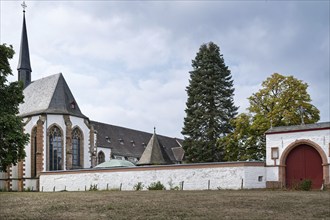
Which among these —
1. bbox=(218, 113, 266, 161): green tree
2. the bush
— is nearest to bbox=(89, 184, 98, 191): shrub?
the bush

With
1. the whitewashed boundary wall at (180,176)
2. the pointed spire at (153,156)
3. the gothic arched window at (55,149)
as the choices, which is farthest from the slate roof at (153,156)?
the gothic arched window at (55,149)

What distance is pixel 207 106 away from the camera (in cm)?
4684

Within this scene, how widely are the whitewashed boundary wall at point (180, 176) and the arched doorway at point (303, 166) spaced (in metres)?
1.75

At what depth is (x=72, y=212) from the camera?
14.2 meters

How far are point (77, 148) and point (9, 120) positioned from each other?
21777mm

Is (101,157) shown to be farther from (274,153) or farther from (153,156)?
(274,153)

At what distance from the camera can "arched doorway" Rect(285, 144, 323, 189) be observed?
27641 millimetres

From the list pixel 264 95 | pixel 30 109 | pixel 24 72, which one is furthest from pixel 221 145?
pixel 24 72

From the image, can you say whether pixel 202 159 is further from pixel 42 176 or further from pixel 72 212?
pixel 72 212

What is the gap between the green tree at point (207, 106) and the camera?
45062mm

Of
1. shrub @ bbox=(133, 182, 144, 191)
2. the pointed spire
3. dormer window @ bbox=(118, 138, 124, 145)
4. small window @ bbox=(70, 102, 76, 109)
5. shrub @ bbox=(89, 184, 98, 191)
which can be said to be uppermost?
small window @ bbox=(70, 102, 76, 109)

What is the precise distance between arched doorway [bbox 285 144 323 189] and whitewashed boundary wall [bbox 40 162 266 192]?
1.75 m

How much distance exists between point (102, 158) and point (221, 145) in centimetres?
2188

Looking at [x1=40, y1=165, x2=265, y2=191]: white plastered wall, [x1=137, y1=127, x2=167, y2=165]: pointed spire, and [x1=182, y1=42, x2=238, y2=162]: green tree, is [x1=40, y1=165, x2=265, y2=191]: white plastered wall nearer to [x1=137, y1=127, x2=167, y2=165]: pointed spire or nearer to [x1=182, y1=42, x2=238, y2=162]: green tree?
[x1=137, y1=127, x2=167, y2=165]: pointed spire
